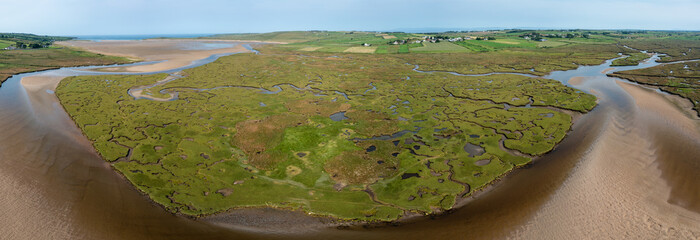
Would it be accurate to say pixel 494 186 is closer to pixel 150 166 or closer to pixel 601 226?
pixel 601 226

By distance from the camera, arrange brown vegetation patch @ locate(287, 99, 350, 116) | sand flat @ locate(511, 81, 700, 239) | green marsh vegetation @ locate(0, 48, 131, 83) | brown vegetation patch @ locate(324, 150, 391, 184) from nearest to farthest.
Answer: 1. sand flat @ locate(511, 81, 700, 239)
2. brown vegetation patch @ locate(324, 150, 391, 184)
3. brown vegetation patch @ locate(287, 99, 350, 116)
4. green marsh vegetation @ locate(0, 48, 131, 83)

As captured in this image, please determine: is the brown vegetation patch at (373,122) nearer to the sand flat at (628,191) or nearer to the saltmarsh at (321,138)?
the saltmarsh at (321,138)

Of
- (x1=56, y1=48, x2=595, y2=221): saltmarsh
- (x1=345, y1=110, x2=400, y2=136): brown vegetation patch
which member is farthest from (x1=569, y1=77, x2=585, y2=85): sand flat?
(x1=345, y1=110, x2=400, y2=136): brown vegetation patch

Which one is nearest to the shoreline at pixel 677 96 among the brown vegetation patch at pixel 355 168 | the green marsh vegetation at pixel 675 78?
the green marsh vegetation at pixel 675 78

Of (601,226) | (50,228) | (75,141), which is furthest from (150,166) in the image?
(601,226)

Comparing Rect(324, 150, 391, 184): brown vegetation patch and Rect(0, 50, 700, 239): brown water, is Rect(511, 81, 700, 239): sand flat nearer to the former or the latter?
Rect(0, 50, 700, 239): brown water

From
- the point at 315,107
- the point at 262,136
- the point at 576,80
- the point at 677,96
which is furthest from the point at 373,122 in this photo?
the point at 576,80

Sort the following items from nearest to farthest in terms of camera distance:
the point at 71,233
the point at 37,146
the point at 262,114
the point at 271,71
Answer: the point at 71,233 < the point at 37,146 < the point at 262,114 < the point at 271,71
